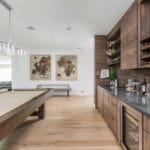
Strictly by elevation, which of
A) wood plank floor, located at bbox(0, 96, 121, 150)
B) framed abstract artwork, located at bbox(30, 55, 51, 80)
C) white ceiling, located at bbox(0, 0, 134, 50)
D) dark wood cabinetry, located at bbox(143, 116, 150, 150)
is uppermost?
white ceiling, located at bbox(0, 0, 134, 50)

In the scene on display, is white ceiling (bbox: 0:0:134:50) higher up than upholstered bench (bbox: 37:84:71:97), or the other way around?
white ceiling (bbox: 0:0:134:50)

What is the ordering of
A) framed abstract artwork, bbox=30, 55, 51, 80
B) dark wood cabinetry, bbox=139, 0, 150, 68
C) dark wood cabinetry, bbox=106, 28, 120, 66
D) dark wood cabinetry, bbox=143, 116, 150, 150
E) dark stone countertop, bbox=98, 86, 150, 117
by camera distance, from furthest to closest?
framed abstract artwork, bbox=30, 55, 51, 80 → dark wood cabinetry, bbox=106, 28, 120, 66 → dark wood cabinetry, bbox=139, 0, 150, 68 → dark stone countertop, bbox=98, 86, 150, 117 → dark wood cabinetry, bbox=143, 116, 150, 150

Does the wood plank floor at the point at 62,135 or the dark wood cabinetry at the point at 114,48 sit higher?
the dark wood cabinetry at the point at 114,48

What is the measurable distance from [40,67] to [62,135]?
19.5ft

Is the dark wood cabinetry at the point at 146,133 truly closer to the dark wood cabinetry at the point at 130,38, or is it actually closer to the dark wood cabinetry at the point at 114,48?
the dark wood cabinetry at the point at 130,38

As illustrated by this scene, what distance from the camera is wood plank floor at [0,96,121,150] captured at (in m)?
2.79

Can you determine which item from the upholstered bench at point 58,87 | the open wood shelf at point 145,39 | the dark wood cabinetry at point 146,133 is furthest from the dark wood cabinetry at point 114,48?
the upholstered bench at point 58,87

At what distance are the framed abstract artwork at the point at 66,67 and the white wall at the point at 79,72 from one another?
213 mm

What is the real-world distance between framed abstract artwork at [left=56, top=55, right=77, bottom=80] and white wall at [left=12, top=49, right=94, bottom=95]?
0.70ft

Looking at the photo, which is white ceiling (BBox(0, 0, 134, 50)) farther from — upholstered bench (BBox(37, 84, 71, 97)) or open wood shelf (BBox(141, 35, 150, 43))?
upholstered bench (BBox(37, 84, 71, 97))

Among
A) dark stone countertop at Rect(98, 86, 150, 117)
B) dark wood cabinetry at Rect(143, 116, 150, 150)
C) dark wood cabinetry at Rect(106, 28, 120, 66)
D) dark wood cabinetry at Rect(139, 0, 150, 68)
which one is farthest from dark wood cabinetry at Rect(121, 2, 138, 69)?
dark wood cabinetry at Rect(143, 116, 150, 150)

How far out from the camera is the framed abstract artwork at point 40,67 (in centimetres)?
884

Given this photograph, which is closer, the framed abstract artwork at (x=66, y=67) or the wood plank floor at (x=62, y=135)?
the wood plank floor at (x=62, y=135)

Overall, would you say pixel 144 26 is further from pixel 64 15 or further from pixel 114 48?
pixel 114 48
